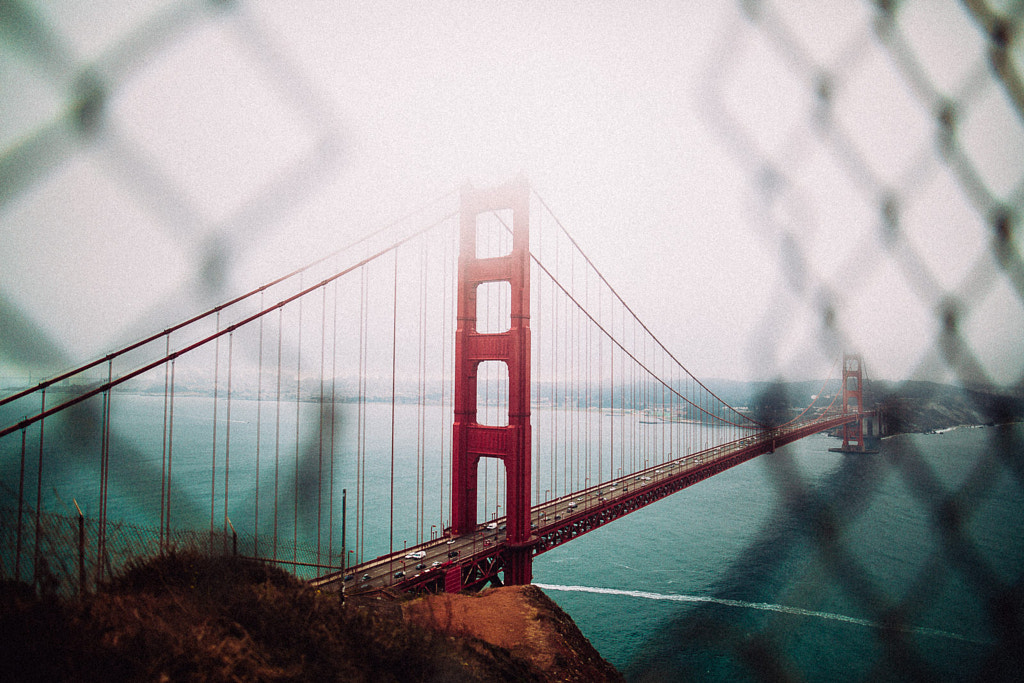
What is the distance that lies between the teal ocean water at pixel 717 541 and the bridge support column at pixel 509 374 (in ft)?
Result: 12.2

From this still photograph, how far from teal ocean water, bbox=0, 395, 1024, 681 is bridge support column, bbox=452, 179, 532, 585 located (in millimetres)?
3729

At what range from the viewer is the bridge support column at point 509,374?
17.5 metres

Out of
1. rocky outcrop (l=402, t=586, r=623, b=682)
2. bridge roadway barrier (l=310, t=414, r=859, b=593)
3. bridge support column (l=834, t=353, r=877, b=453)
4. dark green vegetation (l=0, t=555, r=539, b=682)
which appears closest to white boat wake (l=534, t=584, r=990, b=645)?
bridge roadway barrier (l=310, t=414, r=859, b=593)

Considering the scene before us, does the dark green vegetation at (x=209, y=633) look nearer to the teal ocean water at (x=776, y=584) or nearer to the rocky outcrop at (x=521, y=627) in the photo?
the rocky outcrop at (x=521, y=627)

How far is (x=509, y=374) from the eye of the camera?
60.4 ft

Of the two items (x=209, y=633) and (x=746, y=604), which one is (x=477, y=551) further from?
(x=746, y=604)

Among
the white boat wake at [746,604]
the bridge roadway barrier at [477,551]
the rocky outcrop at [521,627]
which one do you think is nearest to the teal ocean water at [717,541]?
the white boat wake at [746,604]

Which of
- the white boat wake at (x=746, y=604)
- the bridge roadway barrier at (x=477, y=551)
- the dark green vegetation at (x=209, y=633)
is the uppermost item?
the dark green vegetation at (x=209, y=633)

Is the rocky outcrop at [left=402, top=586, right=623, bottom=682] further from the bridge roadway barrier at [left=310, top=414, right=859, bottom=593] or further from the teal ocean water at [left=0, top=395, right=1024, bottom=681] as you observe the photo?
the teal ocean water at [left=0, top=395, right=1024, bottom=681]

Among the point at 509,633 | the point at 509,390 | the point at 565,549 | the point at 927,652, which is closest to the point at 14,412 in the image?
the point at 509,390

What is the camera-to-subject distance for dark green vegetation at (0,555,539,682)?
3.72 meters

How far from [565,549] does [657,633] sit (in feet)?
46.6

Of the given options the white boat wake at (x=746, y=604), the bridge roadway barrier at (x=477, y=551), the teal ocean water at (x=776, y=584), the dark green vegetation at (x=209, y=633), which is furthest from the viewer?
the white boat wake at (x=746, y=604)

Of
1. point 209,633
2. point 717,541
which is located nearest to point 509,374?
point 209,633
